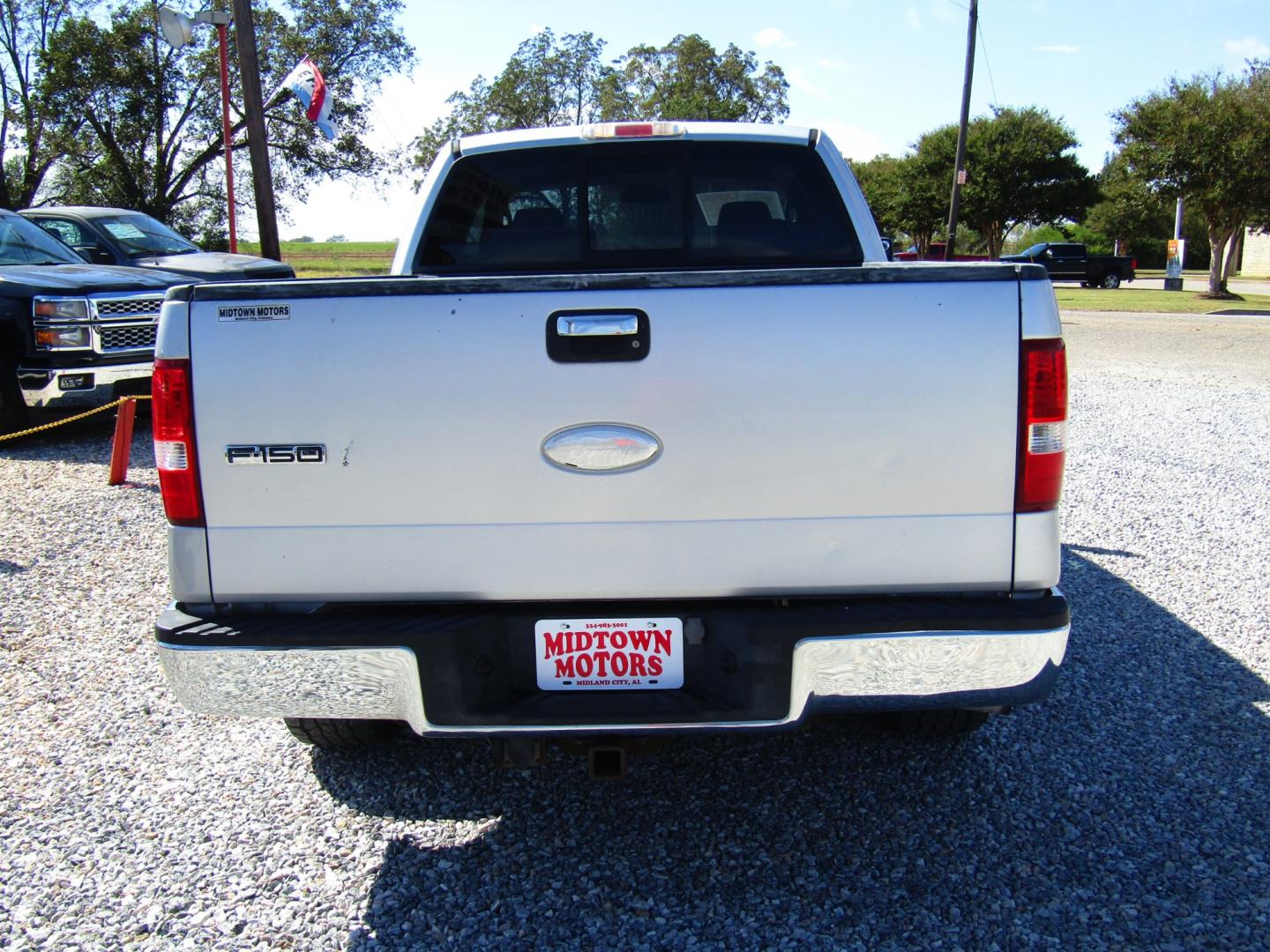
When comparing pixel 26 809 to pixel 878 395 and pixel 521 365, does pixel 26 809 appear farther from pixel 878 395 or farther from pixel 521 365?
pixel 878 395

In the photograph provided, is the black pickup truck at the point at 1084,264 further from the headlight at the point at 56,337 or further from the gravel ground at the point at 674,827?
the gravel ground at the point at 674,827

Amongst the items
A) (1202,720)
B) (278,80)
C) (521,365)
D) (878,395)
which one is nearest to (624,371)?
(521,365)

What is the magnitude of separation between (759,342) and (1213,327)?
810 inches

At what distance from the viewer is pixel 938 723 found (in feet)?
10.7

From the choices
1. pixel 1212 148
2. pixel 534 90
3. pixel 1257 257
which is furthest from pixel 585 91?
pixel 1257 257

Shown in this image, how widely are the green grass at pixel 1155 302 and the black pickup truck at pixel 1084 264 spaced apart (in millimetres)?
4274

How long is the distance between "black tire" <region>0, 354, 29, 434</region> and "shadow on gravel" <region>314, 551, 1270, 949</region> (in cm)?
694

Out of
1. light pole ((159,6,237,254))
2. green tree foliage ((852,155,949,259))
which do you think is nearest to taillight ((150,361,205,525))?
light pole ((159,6,237,254))

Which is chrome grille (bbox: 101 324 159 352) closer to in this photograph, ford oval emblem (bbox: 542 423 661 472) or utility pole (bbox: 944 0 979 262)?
ford oval emblem (bbox: 542 423 661 472)

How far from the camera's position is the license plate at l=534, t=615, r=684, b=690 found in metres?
2.39

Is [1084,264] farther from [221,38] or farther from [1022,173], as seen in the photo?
[221,38]

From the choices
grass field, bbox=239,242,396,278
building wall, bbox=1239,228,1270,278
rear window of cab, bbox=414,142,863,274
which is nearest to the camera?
rear window of cab, bbox=414,142,863,274

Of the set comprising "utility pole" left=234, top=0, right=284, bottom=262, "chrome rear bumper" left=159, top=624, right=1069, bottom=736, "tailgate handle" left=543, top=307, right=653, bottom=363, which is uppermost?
"utility pole" left=234, top=0, right=284, bottom=262

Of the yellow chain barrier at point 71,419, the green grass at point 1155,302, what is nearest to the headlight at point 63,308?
the yellow chain barrier at point 71,419
